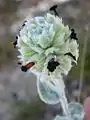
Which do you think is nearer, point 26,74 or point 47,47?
point 47,47

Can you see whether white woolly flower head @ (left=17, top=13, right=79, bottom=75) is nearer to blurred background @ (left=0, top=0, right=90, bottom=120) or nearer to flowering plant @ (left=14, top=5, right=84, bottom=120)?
flowering plant @ (left=14, top=5, right=84, bottom=120)

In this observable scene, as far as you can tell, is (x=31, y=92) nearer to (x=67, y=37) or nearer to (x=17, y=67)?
(x=17, y=67)

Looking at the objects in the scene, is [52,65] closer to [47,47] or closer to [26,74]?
[47,47]

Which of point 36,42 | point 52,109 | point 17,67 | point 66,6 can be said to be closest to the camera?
point 36,42

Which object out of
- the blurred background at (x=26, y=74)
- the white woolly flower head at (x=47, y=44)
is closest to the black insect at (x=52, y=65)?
the white woolly flower head at (x=47, y=44)

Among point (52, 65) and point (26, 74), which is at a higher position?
point (26, 74)

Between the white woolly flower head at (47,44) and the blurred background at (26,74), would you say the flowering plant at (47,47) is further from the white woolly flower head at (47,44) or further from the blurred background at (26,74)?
the blurred background at (26,74)

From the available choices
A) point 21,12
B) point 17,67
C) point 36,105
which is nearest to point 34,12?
point 21,12

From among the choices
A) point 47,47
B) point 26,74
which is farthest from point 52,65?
point 26,74
